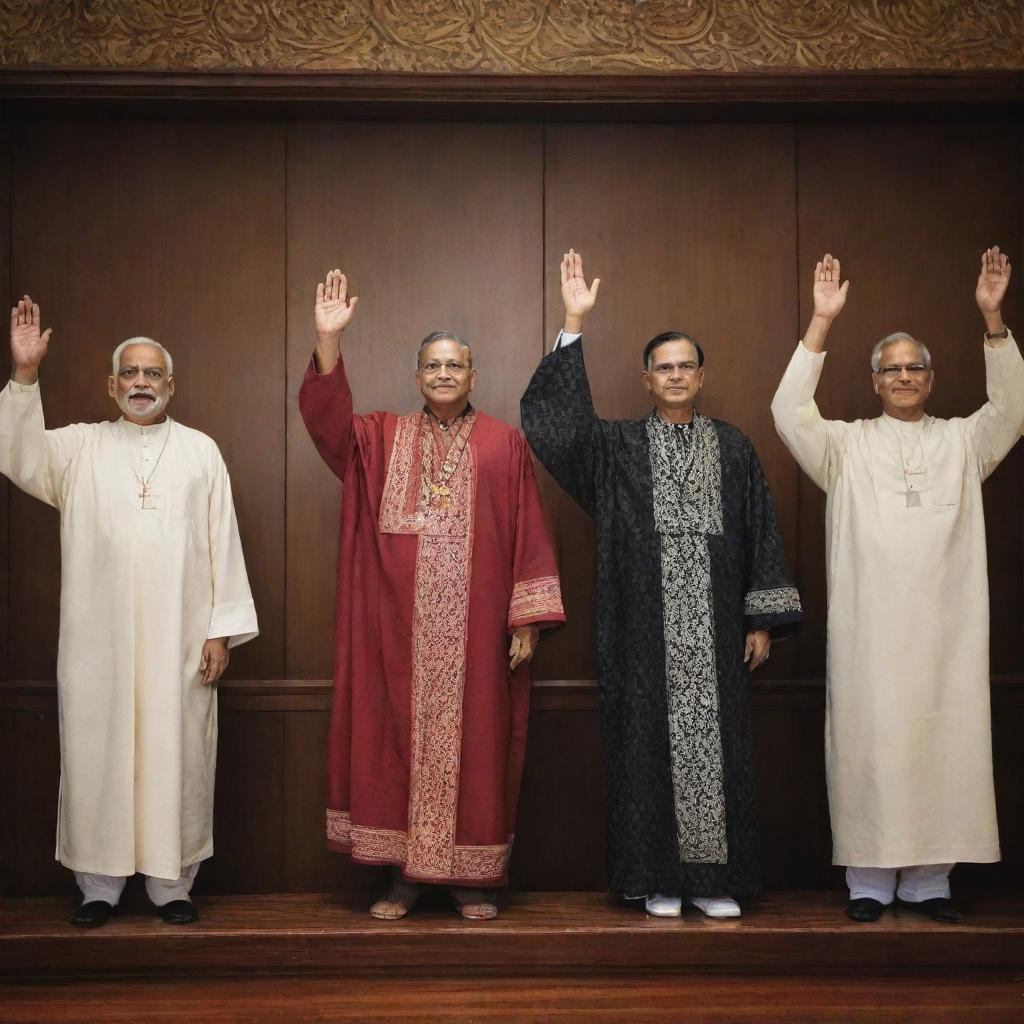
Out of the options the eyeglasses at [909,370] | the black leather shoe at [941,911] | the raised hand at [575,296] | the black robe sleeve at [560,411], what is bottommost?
the black leather shoe at [941,911]

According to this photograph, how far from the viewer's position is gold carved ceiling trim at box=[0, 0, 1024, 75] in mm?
3656

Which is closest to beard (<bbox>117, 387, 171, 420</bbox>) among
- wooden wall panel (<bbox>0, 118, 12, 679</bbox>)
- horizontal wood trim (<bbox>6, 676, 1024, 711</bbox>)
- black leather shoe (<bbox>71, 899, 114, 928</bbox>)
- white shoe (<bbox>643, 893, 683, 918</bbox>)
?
wooden wall panel (<bbox>0, 118, 12, 679</bbox>)

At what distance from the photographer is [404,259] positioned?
386 centimetres

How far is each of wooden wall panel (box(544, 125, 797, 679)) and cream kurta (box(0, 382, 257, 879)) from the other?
125cm

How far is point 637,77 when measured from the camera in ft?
12.0

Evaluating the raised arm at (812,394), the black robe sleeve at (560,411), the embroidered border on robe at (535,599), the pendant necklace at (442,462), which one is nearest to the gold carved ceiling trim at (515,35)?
the raised arm at (812,394)

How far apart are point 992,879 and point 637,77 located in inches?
116

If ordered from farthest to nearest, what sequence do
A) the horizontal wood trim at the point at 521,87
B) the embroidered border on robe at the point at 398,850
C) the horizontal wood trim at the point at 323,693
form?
the horizontal wood trim at the point at 323,693 < the horizontal wood trim at the point at 521,87 < the embroidered border on robe at the point at 398,850

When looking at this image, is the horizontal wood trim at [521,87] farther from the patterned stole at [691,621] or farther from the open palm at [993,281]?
the patterned stole at [691,621]

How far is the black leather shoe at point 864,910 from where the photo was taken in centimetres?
329

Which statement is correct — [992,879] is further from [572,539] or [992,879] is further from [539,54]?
[539,54]

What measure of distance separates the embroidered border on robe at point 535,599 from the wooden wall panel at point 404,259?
2.56 ft

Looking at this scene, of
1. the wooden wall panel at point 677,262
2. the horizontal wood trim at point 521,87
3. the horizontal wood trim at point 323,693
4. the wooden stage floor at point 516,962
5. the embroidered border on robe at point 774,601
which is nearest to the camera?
the wooden stage floor at point 516,962

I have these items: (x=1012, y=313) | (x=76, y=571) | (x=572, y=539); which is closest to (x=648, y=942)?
(x=572, y=539)
